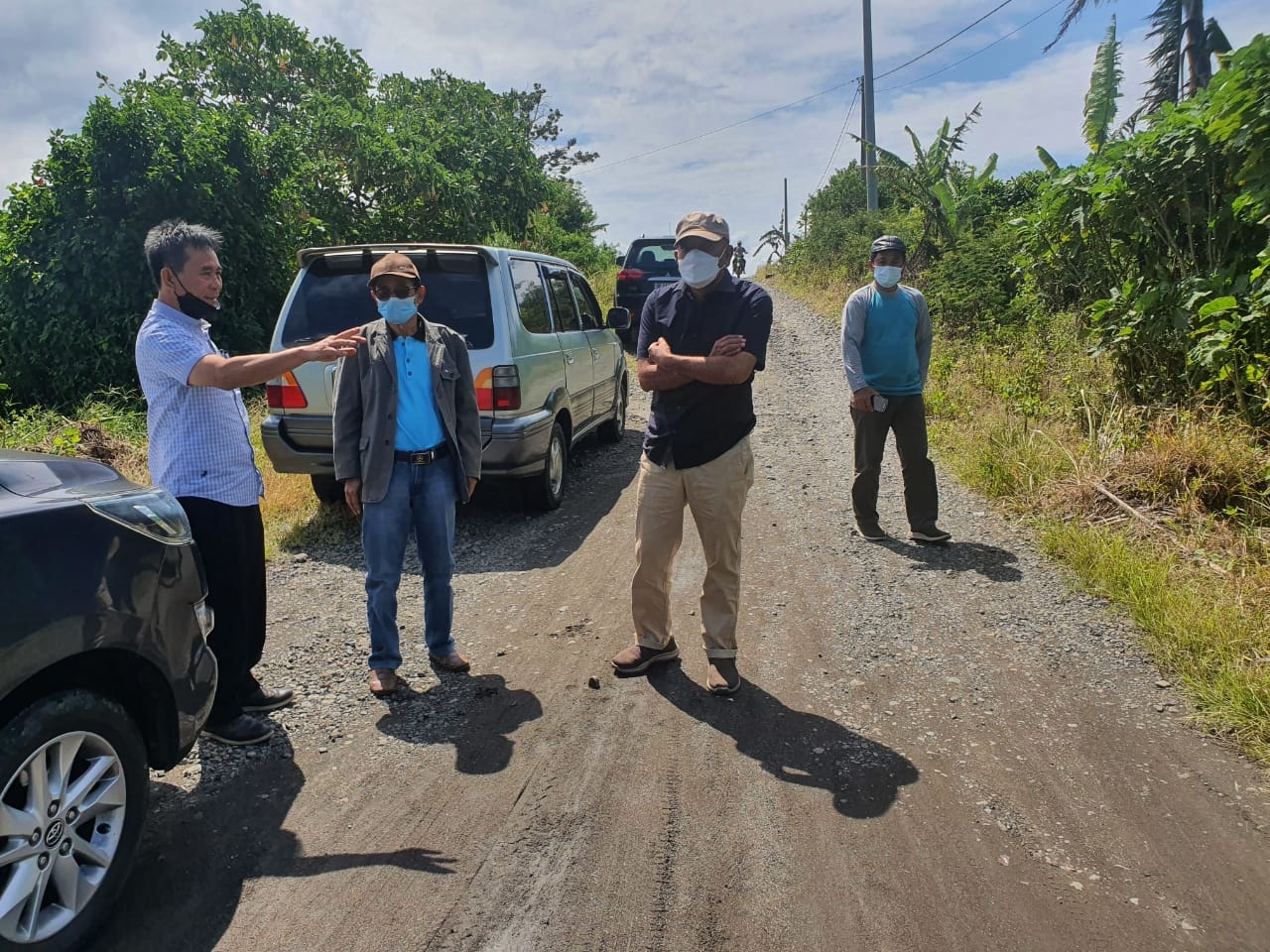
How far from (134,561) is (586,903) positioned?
1705 mm

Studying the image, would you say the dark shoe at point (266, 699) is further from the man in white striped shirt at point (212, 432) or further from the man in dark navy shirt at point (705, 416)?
the man in dark navy shirt at point (705, 416)

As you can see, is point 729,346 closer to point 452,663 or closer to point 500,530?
point 452,663

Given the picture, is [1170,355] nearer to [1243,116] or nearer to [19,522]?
[1243,116]

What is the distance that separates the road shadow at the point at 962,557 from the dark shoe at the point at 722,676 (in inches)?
82.7

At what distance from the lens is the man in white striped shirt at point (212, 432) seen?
3.29 meters

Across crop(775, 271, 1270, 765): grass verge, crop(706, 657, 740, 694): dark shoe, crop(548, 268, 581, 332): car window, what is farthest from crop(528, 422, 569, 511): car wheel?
crop(775, 271, 1270, 765): grass verge

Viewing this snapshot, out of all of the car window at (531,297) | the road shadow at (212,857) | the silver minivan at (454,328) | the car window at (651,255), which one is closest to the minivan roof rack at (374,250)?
the silver minivan at (454,328)

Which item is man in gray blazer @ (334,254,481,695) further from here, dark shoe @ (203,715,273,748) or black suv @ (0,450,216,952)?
black suv @ (0,450,216,952)

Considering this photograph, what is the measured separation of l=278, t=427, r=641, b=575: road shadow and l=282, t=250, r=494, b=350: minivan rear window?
132cm

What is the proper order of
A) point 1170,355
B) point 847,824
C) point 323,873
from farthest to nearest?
point 1170,355 < point 847,824 < point 323,873

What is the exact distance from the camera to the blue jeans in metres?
3.97

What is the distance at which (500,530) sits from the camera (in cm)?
664

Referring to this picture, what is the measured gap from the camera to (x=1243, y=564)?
476cm

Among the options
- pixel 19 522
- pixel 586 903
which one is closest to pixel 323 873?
pixel 586 903
